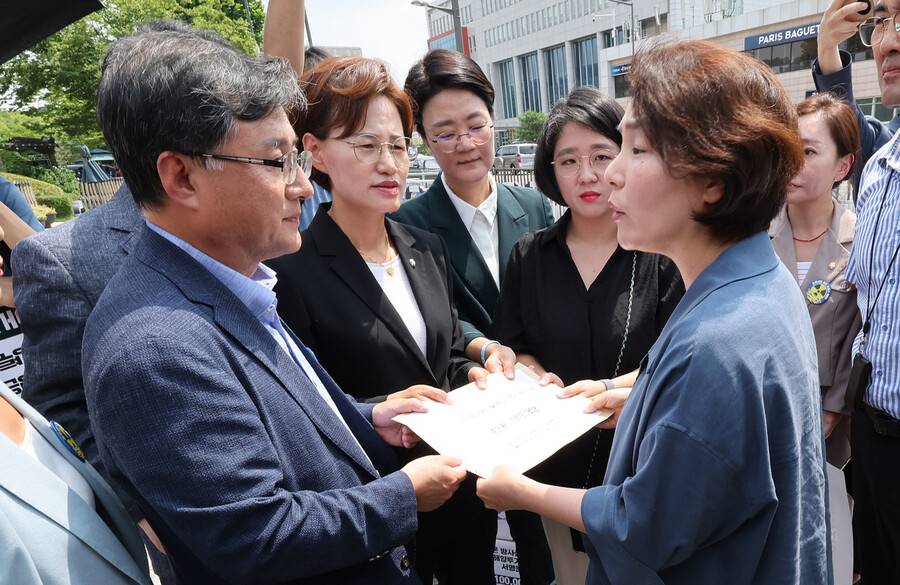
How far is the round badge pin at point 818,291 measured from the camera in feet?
9.51

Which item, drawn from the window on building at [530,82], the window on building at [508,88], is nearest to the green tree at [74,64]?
the window on building at [530,82]

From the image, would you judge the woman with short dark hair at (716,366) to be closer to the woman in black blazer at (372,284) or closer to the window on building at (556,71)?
the woman in black blazer at (372,284)

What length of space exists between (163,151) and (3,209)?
1.97 metres

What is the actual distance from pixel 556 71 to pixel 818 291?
217 ft

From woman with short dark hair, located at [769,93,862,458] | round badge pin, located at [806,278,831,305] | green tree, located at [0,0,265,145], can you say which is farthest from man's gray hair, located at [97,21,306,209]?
green tree, located at [0,0,265,145]

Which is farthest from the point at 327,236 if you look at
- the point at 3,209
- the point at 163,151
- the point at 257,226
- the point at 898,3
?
the point at 898,3

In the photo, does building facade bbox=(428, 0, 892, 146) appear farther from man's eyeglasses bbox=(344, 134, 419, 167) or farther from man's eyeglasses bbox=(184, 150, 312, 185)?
man's eyeglasses bbox=(184, 150, 312, 185)

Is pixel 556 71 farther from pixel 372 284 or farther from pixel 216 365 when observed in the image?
pixel 216 365

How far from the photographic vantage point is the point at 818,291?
2926 mm

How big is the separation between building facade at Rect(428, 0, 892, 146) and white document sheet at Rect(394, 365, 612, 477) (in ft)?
78.5

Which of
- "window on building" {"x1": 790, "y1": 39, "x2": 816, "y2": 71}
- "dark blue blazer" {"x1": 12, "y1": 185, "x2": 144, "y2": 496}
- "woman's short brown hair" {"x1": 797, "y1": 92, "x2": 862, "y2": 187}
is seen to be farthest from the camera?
"window on building" {"x1": 790, "y1": 39, "x2": 816, "y2": 71}

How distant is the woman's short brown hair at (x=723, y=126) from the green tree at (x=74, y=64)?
22647mm

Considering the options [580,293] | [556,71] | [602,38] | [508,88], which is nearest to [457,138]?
[580,293]

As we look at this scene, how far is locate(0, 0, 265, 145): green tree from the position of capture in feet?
65.8
